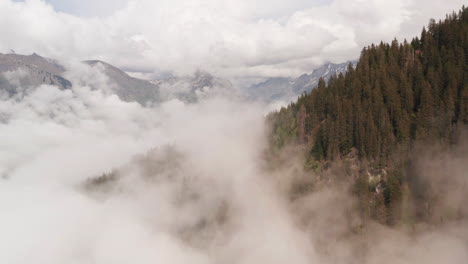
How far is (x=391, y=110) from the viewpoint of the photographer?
413 ft

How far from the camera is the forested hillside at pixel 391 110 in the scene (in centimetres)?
11375

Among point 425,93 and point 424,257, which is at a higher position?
point 425,93

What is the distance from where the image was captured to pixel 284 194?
552ft

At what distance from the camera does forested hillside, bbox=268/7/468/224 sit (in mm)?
113750

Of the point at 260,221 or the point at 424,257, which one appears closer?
the point at 424,257

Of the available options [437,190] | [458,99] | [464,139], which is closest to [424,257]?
[437,190]

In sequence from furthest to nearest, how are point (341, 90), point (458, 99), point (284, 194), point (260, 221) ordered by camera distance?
point (260, 221), point (284, 194), point (341, 90), point (458, 99)

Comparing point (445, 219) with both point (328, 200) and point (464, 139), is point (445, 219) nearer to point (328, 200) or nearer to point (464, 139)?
point (464, 139)

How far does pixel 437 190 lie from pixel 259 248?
9707 centimetres

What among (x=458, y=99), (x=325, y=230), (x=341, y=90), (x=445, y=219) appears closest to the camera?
(x=445, y=219)

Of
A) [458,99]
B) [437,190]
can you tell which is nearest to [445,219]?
[437,190]

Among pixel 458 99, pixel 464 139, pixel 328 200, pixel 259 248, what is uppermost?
pixel 458 99

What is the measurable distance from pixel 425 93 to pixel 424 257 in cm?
6053

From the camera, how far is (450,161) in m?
110
